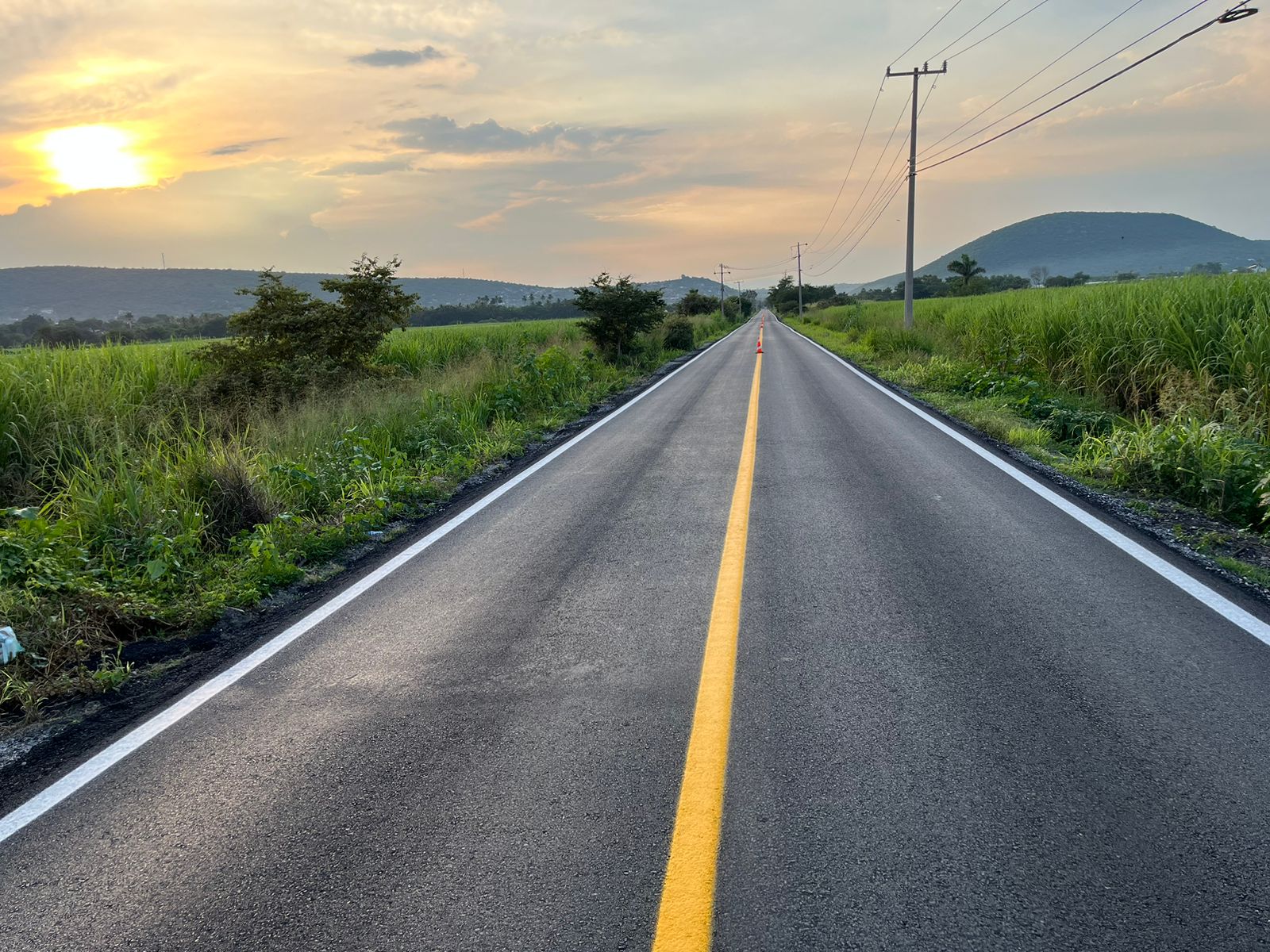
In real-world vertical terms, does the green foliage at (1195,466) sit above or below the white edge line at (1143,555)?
above

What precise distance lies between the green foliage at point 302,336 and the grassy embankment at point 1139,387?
10.5m

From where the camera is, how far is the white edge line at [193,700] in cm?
295

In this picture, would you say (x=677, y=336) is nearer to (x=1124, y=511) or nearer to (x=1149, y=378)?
(x=1149, y=378)

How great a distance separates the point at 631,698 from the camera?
11.5 ft

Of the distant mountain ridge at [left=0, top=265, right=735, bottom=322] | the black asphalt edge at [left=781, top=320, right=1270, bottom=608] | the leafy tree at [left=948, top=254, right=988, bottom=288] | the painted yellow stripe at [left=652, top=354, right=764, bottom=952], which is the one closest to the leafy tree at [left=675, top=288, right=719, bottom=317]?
the distant mountain ridge at [left=0, top=265, right=735, bottom=322]

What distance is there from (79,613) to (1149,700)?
5.64 meters

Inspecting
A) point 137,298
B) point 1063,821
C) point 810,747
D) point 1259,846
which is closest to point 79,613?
point 810,747

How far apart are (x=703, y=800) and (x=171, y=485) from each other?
18.7 ft

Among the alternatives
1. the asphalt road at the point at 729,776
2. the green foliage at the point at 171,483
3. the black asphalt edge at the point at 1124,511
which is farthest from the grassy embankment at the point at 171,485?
the black asphalt edge at the point at 1124,511

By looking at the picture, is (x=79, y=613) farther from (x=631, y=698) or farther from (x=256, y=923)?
(x=631, y=698)

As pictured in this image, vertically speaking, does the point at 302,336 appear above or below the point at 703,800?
above

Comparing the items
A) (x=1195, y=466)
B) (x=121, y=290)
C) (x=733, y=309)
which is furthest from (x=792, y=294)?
(x=1195, y=466)

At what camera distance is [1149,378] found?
1034cm

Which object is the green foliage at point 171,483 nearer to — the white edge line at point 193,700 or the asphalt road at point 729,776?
the white edge line at point 193,700
